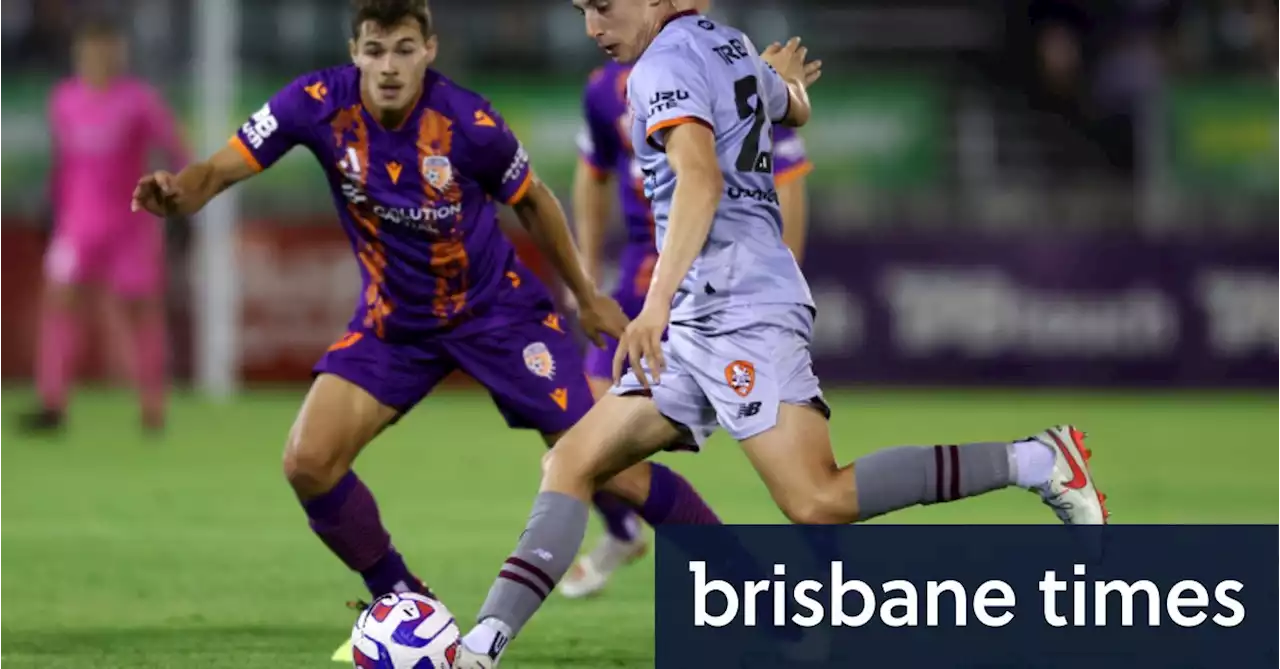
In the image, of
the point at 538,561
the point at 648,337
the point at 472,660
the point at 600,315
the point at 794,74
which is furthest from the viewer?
the point at 600,315

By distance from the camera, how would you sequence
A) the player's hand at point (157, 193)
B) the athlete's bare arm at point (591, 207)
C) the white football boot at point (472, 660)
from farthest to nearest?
the athlete's bare arm at point (591, 207) < the player's hand at point (157, 193) < the white football boot at point (472, 660)

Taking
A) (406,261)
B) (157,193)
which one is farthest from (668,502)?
(157,193)

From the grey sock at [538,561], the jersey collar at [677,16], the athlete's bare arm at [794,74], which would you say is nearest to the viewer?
the grey sock at [538,561]

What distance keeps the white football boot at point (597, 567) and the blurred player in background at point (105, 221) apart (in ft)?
20.9

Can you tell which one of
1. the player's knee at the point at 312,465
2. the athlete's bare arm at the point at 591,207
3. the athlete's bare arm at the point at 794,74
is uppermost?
the athlete's bare arm at the point at 591,207

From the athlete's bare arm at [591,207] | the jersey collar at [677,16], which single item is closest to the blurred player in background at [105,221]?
the athlete's bare arm at [591,207]

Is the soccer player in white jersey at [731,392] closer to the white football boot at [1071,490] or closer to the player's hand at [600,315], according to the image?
the white football boot at [1071,490]

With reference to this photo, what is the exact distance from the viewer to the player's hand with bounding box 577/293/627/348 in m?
6.46

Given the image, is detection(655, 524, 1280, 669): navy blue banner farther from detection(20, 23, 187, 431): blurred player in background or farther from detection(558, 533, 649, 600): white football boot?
detection(20, 23, 187, 431): blurred player in background

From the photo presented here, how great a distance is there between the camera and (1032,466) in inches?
213

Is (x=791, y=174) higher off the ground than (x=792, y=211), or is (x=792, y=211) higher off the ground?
(x=791, y=174)

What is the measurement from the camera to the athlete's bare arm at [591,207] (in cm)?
820

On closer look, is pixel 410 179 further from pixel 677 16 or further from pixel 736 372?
pixel 736 372

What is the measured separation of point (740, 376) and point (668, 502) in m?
1.32
